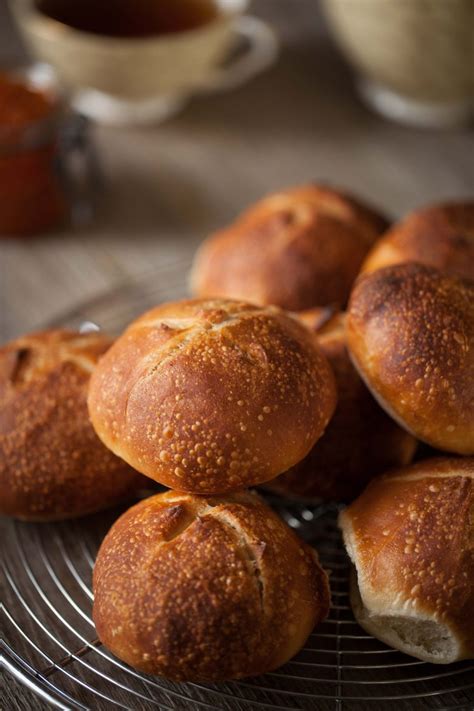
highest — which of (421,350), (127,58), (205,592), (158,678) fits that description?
(127,58)

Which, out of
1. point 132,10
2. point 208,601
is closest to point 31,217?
point 132,10

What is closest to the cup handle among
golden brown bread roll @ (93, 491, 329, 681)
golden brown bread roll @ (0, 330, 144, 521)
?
golden brown bread roll @ (0, 330, 144, 521)

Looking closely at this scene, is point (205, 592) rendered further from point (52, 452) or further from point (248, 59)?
point (248, 59)

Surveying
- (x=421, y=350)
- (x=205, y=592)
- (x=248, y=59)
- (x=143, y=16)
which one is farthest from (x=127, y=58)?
(x=205, y=592)

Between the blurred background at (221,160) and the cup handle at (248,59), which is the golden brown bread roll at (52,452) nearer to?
the blurred background at (221,160)

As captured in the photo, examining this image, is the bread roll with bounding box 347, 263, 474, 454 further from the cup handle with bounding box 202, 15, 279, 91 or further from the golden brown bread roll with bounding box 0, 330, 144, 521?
the cup handle with bounding box 202, 15, 279, 91

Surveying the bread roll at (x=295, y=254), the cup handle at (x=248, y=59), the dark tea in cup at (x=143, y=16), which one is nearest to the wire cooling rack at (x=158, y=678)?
the bread roll at (x=295, y=254)

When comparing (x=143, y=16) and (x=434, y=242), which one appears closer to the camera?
(x=434, y=242)
